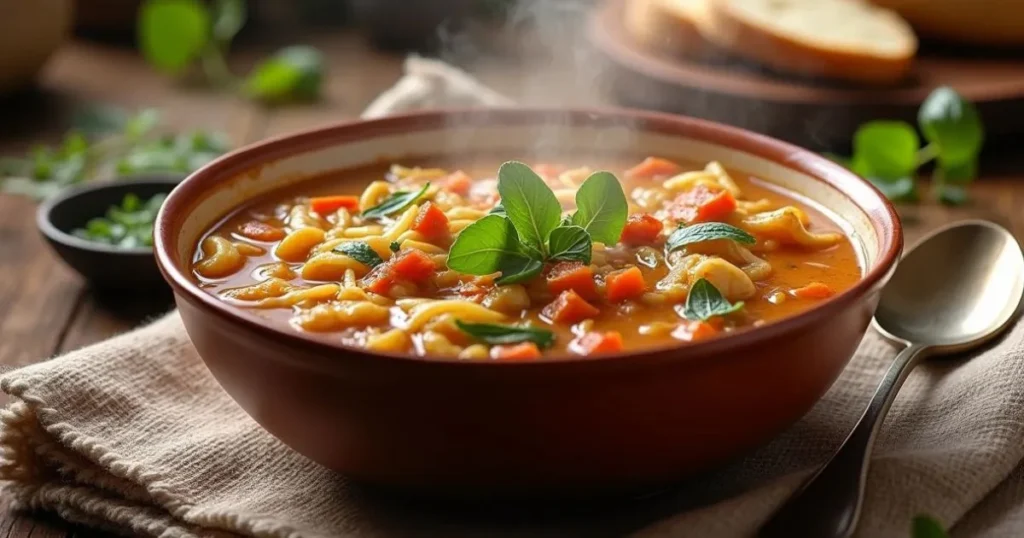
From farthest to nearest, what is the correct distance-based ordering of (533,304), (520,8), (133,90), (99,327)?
(520,8)
(133,90)
(99,327)
(533,304)

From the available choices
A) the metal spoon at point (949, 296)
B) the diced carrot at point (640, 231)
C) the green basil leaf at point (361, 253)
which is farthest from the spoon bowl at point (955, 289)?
the green basil leaf at point (361, 253)

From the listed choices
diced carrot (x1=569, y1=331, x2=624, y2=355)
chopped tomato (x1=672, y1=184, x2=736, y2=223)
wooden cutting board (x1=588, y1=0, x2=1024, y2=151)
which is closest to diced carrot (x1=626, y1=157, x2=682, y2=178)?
chopped tomato (x1=672, y1=184, x2=736, y2=223)

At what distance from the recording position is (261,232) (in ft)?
12.0

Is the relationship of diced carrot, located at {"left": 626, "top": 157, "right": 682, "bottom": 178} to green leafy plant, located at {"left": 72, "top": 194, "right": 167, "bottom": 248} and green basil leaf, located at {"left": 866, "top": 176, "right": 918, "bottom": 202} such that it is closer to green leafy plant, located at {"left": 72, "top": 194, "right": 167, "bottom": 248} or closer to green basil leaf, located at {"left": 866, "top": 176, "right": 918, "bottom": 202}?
green basil leaf, located at {"left": 866, "top": 176, "right": 918, "bottom": 202}

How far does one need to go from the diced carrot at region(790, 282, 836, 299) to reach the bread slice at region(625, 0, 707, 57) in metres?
3.12

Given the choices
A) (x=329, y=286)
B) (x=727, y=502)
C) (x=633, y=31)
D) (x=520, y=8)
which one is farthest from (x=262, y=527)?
(x=520, y=8)

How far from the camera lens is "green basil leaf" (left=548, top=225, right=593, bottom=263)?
10.2 feet

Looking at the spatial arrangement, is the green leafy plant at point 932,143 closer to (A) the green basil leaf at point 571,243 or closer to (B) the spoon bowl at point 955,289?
(B) the spoon bowl at point 955,289

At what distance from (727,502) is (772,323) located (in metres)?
0.47

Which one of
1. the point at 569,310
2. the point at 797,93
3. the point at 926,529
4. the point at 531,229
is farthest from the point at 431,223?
the point at 797,93

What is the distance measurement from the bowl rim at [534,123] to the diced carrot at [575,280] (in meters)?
0.54

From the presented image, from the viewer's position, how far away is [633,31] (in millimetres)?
Answer: 6547

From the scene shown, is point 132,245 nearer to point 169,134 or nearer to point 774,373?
point 169,134

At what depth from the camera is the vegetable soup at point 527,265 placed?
2967mm
